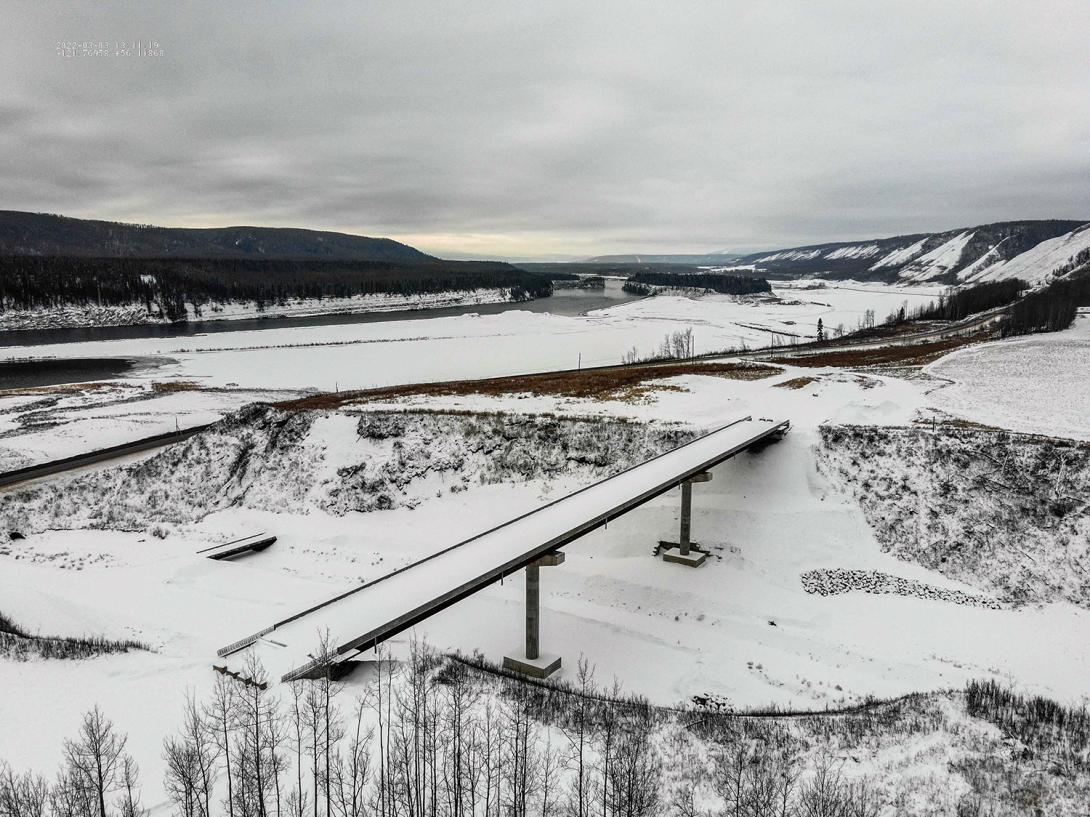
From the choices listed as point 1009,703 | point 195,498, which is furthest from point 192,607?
point 1009,703

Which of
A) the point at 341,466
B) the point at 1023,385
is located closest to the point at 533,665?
the point at 341,466

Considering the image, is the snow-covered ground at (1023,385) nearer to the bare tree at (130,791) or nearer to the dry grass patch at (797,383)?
the dry grass patch at (797,383)

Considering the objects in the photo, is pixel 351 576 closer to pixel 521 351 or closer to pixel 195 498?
pixel 195 498

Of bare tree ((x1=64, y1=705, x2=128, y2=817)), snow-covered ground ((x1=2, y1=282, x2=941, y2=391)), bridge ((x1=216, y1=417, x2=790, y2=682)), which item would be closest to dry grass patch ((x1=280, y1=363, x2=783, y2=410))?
bridge ((x1=216, y1=417, x2=790, y2=682))

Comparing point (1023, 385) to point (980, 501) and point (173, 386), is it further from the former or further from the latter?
point (173, 386)

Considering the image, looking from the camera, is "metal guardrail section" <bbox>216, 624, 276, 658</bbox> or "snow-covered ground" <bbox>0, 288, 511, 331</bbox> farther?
"snow-covered ground" <bbox>0, 288, 511, 331</bbox>

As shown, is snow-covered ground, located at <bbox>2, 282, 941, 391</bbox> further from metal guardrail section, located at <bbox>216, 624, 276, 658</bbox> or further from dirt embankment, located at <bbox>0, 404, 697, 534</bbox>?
metal guardrail section, located at <bbox>216, 624, 276, 658</bbox>
